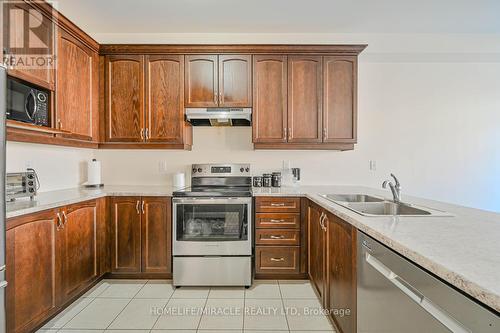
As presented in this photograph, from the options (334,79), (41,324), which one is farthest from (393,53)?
(41,324)

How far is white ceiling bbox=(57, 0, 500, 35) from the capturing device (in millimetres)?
2484

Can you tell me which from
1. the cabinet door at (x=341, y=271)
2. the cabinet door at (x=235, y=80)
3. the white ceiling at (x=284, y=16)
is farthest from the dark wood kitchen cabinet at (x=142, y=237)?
Result: the white ceiling at (x=284, y=16)

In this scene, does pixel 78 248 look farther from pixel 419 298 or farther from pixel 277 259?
pixel 419 298

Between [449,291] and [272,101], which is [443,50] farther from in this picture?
[449,291]

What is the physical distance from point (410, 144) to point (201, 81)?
257cm

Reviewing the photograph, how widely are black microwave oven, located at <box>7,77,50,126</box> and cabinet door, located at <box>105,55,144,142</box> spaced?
698 mm

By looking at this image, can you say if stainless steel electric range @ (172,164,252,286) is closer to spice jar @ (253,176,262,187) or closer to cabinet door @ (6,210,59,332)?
spice jar @ (253,176,262,187)

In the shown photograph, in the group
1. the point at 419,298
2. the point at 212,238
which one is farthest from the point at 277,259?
the point at 419,298

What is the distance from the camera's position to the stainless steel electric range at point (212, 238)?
254cm

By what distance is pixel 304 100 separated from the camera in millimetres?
2922

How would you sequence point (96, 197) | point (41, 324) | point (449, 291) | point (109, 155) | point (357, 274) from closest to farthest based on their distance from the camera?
point (449, 291) < point (357, 274) < point (41, 324) < point (96, 197) < point (109, 155)

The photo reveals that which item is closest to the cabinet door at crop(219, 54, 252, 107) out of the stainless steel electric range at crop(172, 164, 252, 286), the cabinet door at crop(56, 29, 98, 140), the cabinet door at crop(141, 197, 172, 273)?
the stainless steel electric range at crop(172, 164, 252, 286)

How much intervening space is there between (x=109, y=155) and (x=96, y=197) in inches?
35.0

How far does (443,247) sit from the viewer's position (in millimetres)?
925
